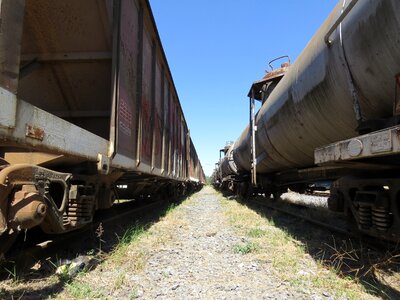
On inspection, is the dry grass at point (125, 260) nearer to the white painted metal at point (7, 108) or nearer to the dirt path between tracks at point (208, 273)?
the dirt path between tracks at point (208, 273)

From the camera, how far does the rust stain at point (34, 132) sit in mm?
2213

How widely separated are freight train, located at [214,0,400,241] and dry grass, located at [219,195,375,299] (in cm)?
62

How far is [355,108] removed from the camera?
3.26 metres

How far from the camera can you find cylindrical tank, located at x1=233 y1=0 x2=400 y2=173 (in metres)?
2.79

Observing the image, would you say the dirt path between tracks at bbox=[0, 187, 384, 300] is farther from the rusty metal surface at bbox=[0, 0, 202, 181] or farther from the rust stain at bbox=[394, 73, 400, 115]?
the rust stain at bbox=[394, 73, 400, 115]

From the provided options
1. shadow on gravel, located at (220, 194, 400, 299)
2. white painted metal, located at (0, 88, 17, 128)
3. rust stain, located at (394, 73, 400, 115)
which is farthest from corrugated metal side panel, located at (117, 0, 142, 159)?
rust stain, located at (394, 73, 400, 115)

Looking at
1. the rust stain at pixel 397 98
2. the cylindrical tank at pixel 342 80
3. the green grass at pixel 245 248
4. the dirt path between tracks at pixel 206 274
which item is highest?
the cylindrical tank at pixel 342 80

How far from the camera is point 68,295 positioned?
2.67m

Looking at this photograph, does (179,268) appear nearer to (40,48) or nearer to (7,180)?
(7,180)

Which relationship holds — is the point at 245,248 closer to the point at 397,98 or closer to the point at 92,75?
the point at 397,98

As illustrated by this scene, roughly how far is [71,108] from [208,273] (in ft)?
11.7

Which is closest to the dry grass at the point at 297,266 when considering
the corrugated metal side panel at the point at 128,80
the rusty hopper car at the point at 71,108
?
the rusty hopper car at the point at 71,108

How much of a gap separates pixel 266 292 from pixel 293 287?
0.83 feet

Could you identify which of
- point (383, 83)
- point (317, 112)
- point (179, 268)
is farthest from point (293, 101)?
point (179, 268)
